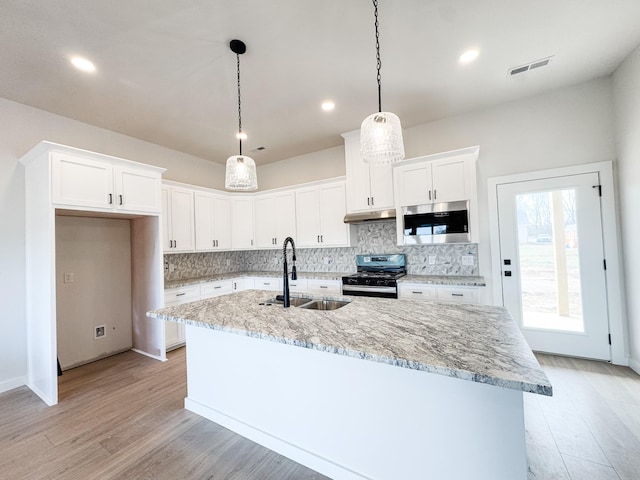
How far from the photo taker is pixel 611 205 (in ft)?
9.36

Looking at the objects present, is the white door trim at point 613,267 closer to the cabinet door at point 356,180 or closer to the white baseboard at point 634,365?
the white baseboard at point 634,365

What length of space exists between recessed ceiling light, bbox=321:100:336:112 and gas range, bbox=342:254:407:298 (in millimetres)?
2123

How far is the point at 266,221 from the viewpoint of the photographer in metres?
4.80

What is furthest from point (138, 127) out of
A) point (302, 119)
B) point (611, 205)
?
point (611, 205)

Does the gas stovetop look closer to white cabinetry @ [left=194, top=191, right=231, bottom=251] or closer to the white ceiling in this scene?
the white ceiling

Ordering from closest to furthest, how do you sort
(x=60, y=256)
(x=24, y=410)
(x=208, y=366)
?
(x=208, y=366), (x=24, y=410), (x=60, y=256)

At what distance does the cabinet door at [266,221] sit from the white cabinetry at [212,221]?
49cm

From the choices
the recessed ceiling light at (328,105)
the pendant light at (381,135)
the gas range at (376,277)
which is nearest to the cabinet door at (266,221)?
the gas range at (376,277)

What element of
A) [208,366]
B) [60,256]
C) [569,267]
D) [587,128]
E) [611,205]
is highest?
[587,128]

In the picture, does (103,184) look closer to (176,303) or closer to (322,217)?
(176,303)

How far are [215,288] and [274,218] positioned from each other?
58.7 inches

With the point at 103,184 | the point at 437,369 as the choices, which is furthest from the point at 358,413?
the point at 103,184

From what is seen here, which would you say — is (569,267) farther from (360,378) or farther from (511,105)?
(360,378)

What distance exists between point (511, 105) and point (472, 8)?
186cm
